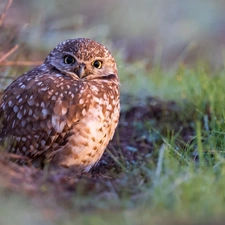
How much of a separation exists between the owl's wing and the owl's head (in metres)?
0.23

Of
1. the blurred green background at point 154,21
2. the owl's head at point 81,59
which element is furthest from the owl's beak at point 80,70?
Result: the blurred green background at point 154,21

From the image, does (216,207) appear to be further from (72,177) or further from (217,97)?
(217,97)

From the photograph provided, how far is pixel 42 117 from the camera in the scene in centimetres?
421

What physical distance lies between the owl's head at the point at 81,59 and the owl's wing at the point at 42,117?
0.23 metres

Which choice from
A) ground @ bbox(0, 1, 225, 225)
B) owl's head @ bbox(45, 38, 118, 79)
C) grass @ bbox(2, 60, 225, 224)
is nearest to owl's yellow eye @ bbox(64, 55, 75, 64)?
owl's head @ bbox(45, 38, 118, 79)

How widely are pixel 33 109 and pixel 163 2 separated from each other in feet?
40.0

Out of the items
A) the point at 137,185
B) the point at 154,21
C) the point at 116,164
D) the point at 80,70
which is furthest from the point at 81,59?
the point at 154,21

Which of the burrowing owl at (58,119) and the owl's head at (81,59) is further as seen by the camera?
the owl's head at (81,59)

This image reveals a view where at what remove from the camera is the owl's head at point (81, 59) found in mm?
4523

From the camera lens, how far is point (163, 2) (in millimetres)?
16031

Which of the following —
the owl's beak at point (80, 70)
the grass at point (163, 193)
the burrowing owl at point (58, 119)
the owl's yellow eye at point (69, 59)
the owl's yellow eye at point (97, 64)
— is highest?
the owl's yellow eye at point (69, 59)

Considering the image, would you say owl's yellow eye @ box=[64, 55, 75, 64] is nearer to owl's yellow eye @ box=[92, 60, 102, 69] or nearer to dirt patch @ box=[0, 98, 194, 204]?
owl's yellow eye @ box=[92, 60, 102, 69]

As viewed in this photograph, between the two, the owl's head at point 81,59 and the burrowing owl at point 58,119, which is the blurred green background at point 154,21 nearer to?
the owl's head at point 81,59

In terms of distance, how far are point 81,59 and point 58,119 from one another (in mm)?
528
